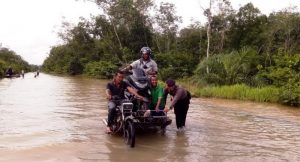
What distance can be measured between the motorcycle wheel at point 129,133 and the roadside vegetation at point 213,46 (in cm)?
1014

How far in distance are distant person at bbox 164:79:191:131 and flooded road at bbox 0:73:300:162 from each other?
1.24 ft

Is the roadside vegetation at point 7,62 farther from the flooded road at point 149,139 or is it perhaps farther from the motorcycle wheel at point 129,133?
the motorcycle wheel at point 129,133

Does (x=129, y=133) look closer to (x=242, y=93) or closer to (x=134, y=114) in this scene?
(x=134, y=114)

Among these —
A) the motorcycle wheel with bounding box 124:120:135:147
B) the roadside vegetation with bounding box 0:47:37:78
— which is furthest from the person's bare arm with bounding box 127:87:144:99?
the roadside vegetation with bounding box 0:47:37:78

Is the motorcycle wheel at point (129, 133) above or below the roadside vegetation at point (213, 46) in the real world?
below

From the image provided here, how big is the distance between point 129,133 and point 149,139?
921 millimetres

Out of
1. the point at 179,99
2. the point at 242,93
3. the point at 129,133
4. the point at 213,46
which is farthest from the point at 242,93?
the point at 213,46

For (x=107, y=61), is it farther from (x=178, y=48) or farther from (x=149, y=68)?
(x=149, y=68)

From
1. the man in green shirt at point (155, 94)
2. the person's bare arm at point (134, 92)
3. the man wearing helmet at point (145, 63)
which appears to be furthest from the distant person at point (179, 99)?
the person's bare arm at point (134, 92)

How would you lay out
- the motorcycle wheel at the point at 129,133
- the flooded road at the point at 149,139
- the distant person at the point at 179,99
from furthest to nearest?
the distant person at the point at 179,99, the motorcycle wheel at the point at 129,133, the flooded road at the point at 149,139

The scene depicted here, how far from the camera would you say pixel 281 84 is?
17.6 meters

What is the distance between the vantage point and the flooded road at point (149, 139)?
693cm

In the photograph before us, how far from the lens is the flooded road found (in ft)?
22.7

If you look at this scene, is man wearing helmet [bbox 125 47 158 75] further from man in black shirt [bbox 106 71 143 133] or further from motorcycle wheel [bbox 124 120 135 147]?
motorcycle wheel [bbox 124 120 135 147]
